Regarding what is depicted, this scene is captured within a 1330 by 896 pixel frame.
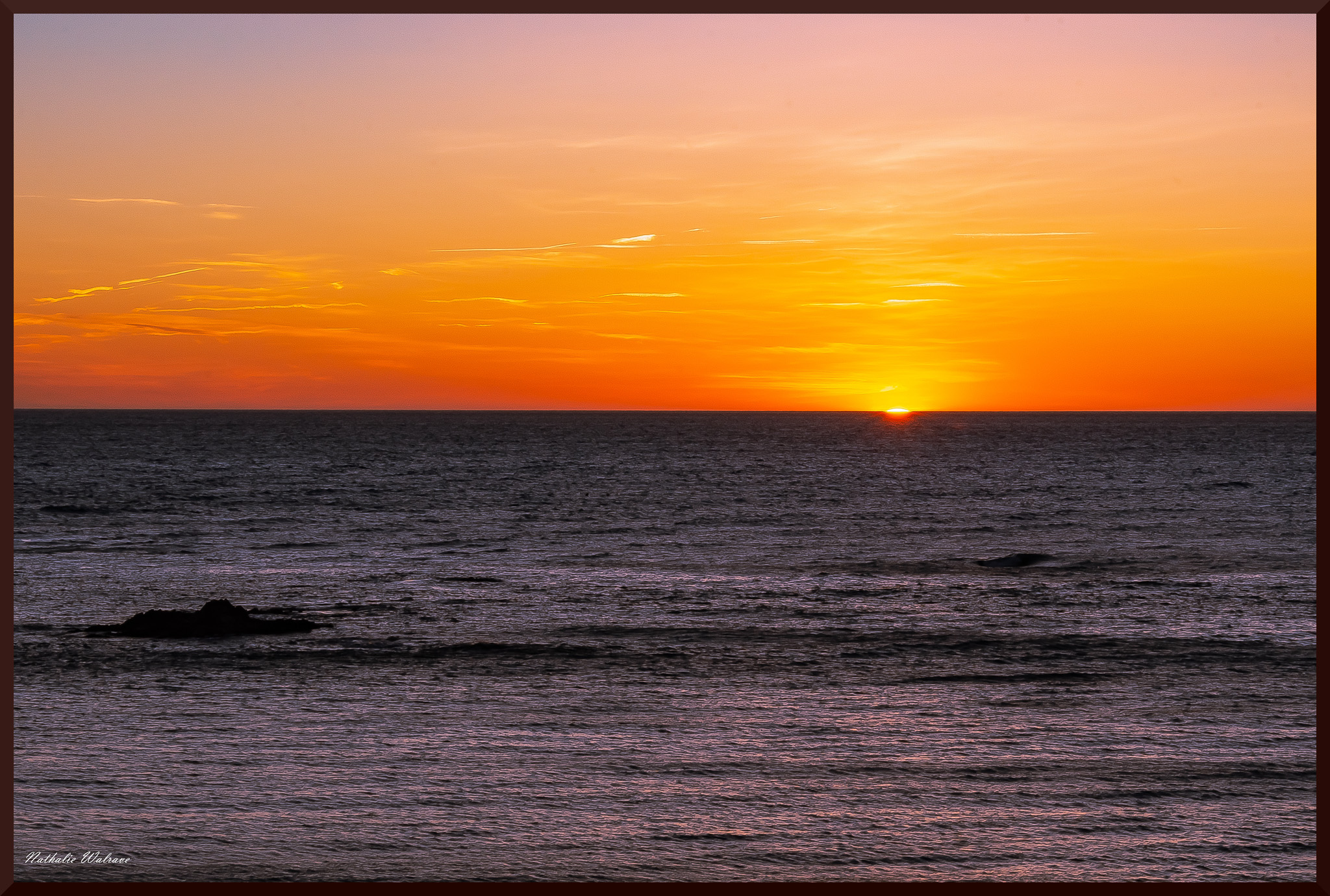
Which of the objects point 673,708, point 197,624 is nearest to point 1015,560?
point 673,708

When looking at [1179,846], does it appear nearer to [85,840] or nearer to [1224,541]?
[85,840]

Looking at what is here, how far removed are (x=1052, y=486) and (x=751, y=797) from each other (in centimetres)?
8470

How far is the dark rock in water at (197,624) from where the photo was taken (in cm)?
2848

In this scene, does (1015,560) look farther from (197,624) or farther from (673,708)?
(197,624)

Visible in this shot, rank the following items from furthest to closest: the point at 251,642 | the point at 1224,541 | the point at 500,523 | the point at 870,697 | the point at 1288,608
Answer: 1. the point at 500,523
2. the point at 1224,541
3. the point at 1288,608
4. the point at 251,642
5. the point at 870,697

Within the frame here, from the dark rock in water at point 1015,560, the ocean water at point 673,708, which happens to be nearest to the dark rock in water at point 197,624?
the ocean water at point 673,708

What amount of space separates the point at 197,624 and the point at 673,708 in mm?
13532

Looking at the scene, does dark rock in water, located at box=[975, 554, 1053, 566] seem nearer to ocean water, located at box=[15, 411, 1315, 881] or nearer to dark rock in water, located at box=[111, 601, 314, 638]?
ocean water, located at box=[15, 411, 1315, 881]

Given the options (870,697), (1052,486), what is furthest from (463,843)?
(1052,486)

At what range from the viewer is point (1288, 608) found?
33219 millimetres

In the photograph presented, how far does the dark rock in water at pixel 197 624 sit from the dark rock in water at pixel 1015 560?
26.6 meters

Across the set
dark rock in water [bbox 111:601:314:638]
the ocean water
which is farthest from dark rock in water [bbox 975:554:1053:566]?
dark rock in water [bbox 111:601:314:638]

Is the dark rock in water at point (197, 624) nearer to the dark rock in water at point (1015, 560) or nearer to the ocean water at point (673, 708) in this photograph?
the ocean water at point (673, 708)

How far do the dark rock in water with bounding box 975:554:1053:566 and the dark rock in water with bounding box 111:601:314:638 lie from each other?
26.6 meters
